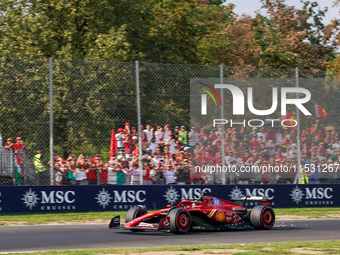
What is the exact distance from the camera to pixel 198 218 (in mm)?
11836

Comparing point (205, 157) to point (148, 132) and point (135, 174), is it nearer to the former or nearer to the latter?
point (148, 132)

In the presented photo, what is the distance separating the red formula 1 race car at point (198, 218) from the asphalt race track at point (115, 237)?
0.16m

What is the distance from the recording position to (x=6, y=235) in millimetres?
11328

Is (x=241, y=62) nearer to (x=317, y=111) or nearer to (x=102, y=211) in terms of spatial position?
(x=317, y=111)

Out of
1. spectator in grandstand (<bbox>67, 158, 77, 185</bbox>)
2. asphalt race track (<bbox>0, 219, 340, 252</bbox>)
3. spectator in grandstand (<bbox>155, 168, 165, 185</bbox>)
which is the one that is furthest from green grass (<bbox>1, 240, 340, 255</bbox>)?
spectator in grandstand (<bbox>155, 168, 165, 185</bbox>)

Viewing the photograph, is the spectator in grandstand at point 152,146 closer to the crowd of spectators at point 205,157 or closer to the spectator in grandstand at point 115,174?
the crowd of spectators at point 205,157

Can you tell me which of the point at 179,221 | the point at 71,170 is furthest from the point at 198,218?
the point at 71,170

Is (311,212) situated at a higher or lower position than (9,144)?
lower

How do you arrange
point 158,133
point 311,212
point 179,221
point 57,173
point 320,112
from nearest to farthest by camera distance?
1. point 179,221
2. point 57,173
3. point 158,133
4. point 311,212
5. point 320,112

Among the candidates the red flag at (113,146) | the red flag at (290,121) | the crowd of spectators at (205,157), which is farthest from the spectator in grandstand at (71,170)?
the red flag at (290,121)

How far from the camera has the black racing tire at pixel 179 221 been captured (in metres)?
11.1

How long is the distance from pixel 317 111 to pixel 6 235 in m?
11.9

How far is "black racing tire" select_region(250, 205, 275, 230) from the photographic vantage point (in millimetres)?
12312

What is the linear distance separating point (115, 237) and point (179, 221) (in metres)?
1.30
